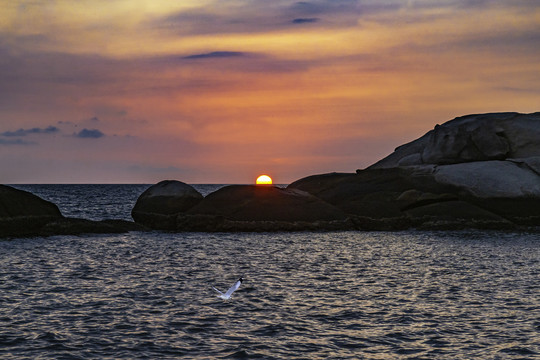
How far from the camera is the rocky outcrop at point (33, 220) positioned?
37.2 m

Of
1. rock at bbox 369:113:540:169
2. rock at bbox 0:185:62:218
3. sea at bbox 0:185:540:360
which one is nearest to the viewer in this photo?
sea at bbox 0:185:540:360

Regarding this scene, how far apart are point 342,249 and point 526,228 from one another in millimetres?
18964

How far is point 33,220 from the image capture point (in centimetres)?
3891

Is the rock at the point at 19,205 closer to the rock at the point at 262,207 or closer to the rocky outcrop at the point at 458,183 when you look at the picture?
the rock at the point at 262,207

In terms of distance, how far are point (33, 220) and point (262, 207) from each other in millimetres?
15018

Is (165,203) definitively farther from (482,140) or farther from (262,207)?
(482,140)

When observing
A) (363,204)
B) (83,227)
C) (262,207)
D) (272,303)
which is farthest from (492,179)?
(272,303)

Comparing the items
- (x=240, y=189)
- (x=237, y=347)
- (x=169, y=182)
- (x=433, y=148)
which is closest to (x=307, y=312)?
(x=237, y=347)

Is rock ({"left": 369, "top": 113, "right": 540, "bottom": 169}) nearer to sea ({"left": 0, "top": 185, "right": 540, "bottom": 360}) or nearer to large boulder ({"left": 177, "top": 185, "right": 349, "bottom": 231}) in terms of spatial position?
large boulder ({"left": 177, "top": 185, "right": 349, "bottom": 231})

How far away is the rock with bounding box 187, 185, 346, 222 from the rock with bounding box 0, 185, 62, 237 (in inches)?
397

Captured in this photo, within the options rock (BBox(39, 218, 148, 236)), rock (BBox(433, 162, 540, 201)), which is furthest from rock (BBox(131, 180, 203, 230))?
rock (BBox(433, 162, 540, 201))

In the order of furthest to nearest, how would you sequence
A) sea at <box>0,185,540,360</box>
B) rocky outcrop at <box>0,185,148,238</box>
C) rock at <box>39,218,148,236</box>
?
rock at <box>39,218,148,236</box> < rocky outcrop at <box>0,185,148,238</box> < sea at <box>0,185,540,360</box>

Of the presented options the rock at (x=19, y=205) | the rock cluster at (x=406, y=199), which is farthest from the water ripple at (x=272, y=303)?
the rock cluster at (x=406, y=199)

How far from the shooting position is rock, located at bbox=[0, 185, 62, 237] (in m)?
37.1
